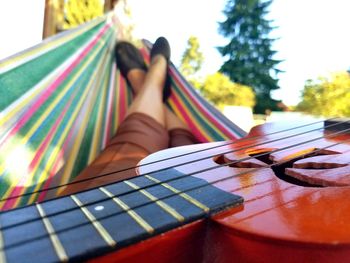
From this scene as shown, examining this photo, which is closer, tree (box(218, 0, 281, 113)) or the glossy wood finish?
the glossy wood finish

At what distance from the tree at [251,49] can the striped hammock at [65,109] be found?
8663 mm

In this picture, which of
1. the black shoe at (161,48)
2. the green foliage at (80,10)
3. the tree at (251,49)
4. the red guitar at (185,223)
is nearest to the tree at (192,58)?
the tree at (251,49)

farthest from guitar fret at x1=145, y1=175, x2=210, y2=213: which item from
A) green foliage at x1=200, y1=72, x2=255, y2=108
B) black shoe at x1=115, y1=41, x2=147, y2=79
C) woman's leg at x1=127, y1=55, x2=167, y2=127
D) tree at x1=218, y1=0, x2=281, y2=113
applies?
tree at x1=218, y1=0, x2=281, y2=113

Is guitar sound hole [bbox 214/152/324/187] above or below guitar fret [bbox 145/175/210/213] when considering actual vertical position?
below

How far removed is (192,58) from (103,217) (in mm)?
11520

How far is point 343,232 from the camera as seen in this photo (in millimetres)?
282

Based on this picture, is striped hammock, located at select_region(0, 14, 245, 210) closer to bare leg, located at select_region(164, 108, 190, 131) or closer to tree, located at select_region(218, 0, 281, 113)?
bare leg, located at select_region(164, 108, 190, 131)

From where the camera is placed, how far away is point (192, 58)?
11.5 m

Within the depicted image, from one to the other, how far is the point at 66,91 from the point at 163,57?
607 millimetres

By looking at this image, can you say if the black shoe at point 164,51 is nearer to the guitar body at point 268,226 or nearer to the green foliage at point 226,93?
the guitar body at point 268,226

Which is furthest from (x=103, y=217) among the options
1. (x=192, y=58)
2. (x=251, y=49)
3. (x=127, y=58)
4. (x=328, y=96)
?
(x=192, y=58)

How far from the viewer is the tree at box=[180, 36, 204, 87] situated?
11.4m

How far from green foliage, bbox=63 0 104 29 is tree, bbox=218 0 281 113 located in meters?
6.85

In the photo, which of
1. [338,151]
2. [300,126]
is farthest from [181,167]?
[300,126]
